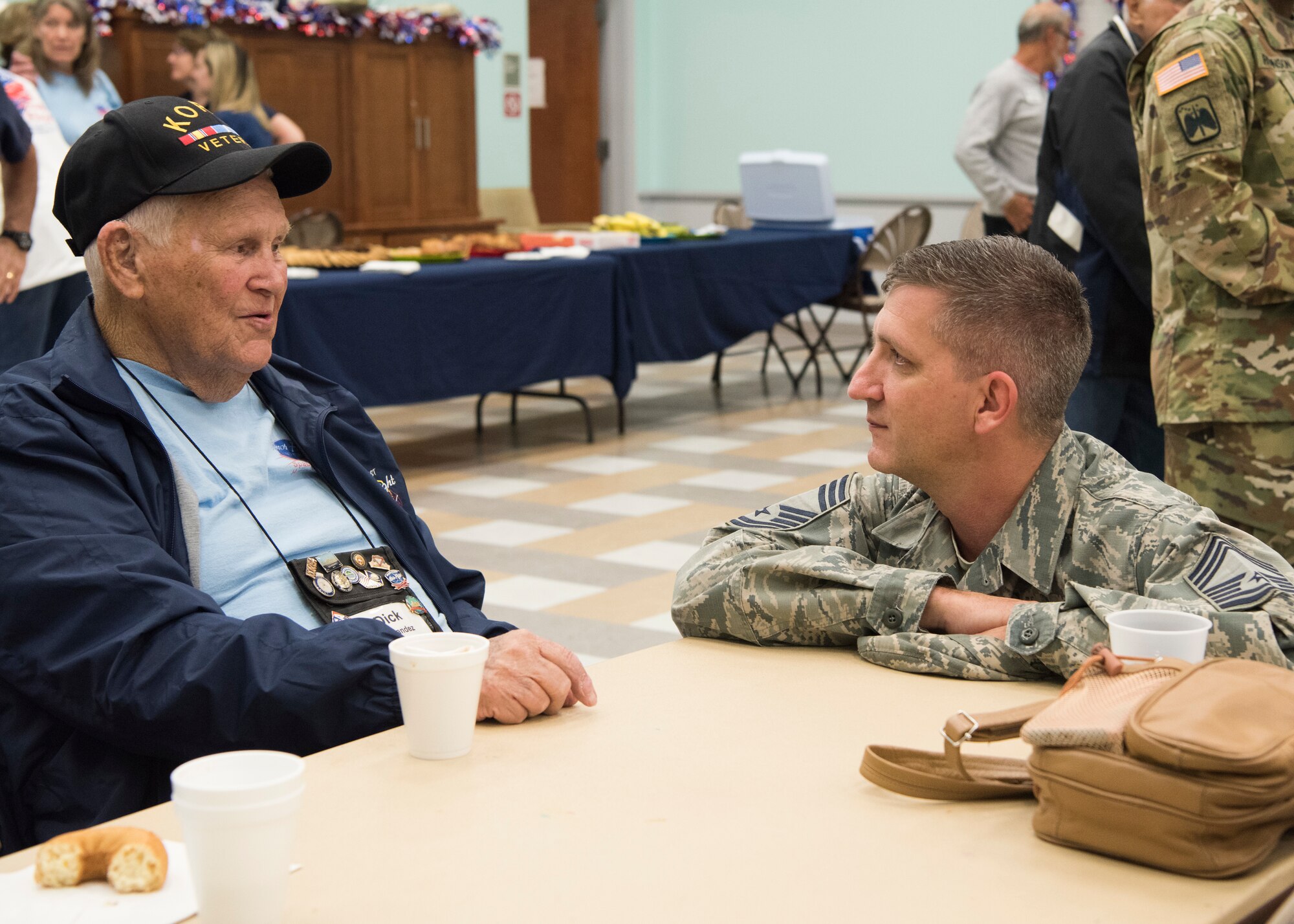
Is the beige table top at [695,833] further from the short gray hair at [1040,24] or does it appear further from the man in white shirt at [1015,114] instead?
the short gray hair at [1040,24]

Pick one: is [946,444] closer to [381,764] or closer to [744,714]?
[744,714]

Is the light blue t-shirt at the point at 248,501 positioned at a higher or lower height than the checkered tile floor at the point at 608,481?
higher

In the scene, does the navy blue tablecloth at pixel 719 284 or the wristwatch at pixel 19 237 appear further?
the navy blue tablecloth at pixel 719 284

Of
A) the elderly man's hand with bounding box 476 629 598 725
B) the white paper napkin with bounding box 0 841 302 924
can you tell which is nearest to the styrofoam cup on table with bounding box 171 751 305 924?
the white paper napkin with bounding box 0 841 302 924

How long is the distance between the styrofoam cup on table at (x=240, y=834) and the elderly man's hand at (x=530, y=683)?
432mm

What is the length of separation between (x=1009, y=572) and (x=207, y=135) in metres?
1.15

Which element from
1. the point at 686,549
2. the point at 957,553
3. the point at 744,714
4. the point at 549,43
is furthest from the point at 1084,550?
the point at 549,43

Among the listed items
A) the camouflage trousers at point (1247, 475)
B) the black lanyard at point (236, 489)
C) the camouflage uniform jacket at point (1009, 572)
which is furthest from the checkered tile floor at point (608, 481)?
the camouflage uniform jacket at point (1009, 572)

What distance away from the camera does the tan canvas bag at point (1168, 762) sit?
107 centimetres

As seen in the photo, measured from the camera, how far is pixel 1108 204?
11.3 feet

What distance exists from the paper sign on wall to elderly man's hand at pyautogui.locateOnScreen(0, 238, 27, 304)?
8028mm

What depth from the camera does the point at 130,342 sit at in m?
1.87

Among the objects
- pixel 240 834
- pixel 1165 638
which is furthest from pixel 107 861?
pixel 1165 638

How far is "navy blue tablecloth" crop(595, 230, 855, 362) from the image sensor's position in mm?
6953
